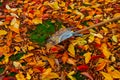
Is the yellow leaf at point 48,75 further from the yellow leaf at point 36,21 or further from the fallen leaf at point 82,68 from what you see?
the yellow leaf at point 36,21

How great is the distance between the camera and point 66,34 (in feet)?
9.50

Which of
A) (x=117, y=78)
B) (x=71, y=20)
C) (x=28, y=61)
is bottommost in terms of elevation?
(x=117, y=78)

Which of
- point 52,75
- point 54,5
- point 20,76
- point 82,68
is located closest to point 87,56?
point 82,68

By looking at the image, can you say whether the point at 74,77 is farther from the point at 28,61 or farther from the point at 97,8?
the point at 97,8

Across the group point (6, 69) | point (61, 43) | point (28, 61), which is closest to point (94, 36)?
A: point (61, 43)

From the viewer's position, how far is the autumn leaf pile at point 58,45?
265cm

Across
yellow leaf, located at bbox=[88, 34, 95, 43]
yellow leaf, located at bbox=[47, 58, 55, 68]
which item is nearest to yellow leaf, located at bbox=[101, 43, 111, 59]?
yellow leaf, located at bbox=[88, 34, 95, 43]

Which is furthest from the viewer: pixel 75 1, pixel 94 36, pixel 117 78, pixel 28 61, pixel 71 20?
pixel 75 1

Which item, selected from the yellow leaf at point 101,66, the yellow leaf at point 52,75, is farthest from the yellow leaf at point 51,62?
the yellow leaf at point 101,66

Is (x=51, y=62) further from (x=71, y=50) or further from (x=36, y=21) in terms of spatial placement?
(x=36, y=21)

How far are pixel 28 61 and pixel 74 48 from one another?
19.6 inches

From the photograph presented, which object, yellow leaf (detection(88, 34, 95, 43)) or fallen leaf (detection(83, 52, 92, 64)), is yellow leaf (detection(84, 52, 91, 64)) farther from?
yellow leaf (detection(88, 34, 95, 43))

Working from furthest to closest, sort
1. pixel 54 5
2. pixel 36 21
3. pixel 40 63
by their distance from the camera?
pixel 54 5, pixel 36 21, pixel 40 63

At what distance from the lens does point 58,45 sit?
2852 mm
